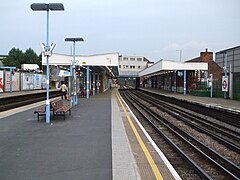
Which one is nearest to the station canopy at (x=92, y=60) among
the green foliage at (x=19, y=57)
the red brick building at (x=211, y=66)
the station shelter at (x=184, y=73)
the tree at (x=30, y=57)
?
the station shelter at (x=184, y=73)

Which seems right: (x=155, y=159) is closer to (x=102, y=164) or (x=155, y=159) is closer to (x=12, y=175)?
(x=102, y=164)

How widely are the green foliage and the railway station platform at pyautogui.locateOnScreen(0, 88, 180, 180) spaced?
85.9 m

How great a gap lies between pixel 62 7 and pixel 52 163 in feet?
23.5

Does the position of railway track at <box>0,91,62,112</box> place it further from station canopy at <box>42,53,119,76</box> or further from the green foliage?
the green foliage

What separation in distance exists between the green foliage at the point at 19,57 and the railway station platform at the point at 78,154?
8587 cm

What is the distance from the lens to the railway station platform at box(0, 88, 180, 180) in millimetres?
5309

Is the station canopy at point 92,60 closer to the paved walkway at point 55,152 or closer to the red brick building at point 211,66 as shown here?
the paved walkway at point 55,152

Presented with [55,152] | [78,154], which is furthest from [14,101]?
[78,154]

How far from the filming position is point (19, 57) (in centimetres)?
9375

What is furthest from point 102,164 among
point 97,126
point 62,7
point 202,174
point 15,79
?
point 15,79

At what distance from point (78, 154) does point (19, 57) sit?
92818 mm

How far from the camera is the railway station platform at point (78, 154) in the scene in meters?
5.31

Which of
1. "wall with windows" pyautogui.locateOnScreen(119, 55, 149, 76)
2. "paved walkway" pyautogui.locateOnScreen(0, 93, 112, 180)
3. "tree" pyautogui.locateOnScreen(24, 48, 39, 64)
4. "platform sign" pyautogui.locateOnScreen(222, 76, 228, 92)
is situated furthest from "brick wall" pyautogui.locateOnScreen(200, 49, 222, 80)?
"tree" pyautogui.locateOnScreen(24, 48, 39, 64)

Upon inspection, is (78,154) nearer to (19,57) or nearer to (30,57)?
(19,57)
